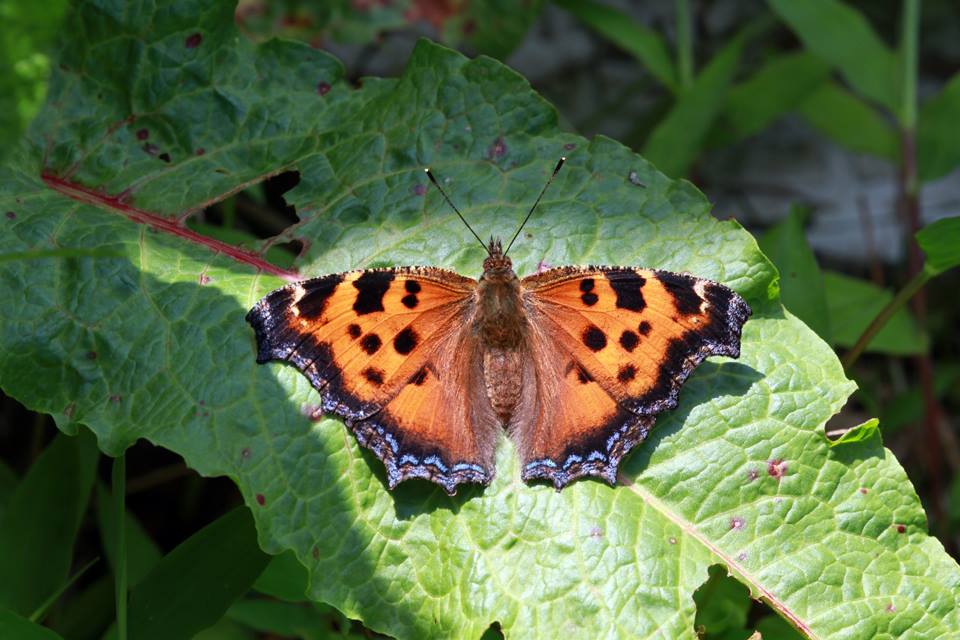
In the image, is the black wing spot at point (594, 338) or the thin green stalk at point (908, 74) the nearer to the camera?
the black wing spot at point (594, 338)

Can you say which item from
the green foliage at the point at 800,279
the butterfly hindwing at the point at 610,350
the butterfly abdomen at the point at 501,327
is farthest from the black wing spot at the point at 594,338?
the green foliage at the point at 800,279

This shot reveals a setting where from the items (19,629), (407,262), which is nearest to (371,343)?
(407,262)

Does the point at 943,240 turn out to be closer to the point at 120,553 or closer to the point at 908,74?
the point at 908,74

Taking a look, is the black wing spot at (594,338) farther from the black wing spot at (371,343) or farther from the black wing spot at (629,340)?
the black wing spot at (371,343)

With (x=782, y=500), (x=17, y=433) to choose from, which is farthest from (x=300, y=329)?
(x=17, y=433)

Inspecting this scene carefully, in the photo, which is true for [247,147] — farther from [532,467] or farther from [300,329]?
[532,467]

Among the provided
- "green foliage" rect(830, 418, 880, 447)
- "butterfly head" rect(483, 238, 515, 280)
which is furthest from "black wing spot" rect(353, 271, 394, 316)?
"green foliage" rect(830, 418, 880, 447)

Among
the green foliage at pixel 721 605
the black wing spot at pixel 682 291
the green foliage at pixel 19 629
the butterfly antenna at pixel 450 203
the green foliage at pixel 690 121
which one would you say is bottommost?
the green foliage at pixel 19 629

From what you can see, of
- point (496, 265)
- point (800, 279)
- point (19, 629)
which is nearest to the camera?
point (19, 629)

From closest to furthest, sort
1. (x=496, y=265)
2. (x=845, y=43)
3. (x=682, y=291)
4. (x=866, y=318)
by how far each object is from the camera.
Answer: (x=682, y=291) → (x=496, y=265) → (x=866, y=318) → (x=845, y=43)
